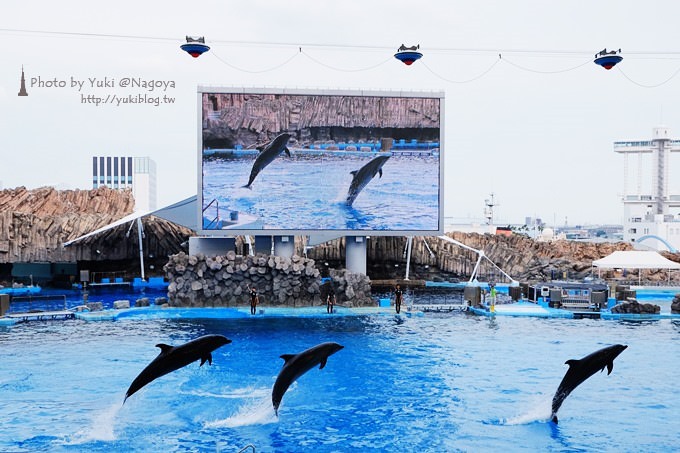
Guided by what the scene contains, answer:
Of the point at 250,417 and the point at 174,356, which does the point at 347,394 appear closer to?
the point at 250,417

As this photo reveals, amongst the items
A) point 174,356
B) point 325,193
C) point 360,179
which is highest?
point 360,179

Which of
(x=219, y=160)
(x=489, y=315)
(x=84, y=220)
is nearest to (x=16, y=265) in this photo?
(x=84, y=220)

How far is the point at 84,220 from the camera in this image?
43.7 m

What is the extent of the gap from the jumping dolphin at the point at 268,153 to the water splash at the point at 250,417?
17.6 m

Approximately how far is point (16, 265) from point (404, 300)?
22.9m

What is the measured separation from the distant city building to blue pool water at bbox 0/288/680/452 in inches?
3972

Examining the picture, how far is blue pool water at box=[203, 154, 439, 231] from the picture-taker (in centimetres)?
3006

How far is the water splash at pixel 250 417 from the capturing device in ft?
40.3

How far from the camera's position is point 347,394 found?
14.6 m

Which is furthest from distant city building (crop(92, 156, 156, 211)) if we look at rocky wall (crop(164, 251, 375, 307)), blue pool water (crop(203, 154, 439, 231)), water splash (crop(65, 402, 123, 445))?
water splash (crop(65, 402, 123, 445))

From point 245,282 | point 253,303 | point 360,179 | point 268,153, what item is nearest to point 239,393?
point 253,303

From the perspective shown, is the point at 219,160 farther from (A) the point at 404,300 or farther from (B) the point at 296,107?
(A) the point at 404,300

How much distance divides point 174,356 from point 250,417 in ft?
7.09

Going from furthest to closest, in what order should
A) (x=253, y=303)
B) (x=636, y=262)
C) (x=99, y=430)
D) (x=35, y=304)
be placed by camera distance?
(x=636, y=262), (x=35, y=304), (x=253, y=303), (x=99, y=430)
